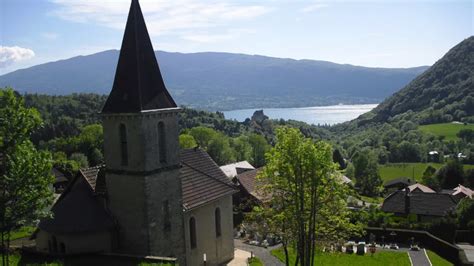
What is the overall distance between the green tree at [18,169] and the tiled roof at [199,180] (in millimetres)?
13090

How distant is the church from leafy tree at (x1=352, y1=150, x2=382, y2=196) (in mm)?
75113

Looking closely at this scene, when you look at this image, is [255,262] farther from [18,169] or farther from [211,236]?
[18,169]

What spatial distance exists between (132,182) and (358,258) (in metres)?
23.3

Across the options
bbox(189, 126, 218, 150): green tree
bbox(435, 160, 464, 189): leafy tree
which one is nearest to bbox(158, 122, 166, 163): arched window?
bbox(189, 126, 218, 150): green tree

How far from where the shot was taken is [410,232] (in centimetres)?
4916

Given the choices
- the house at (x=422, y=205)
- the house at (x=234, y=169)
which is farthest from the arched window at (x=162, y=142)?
the house at (x=234, y=169)

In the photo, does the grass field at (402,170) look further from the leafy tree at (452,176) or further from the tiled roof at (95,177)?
the tiled roof at (95,177)

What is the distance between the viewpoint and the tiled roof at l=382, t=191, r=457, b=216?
197ft

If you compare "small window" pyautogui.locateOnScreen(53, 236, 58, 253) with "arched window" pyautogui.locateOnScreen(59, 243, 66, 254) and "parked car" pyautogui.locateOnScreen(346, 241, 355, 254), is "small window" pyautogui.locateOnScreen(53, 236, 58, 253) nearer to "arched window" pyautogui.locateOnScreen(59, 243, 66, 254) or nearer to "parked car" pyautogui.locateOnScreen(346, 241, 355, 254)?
"arched window" pyautogui.locateOnScreen(59, 243, 66, 254)

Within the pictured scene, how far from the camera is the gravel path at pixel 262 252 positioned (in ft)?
129

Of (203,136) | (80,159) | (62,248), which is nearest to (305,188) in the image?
(62,248)

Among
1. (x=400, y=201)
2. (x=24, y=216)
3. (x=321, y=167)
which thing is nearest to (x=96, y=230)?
(x=24, y=216)

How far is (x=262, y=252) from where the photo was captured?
42.8 meters

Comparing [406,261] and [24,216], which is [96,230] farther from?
[406,261]
